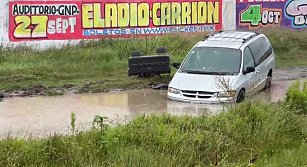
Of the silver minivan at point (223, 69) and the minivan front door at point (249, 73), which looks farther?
the minivan front door at point (249, 73)

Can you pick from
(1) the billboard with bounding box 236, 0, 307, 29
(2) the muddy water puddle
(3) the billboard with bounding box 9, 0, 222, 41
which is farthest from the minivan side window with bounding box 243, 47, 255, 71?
(1) the billboard with bounding box 236, 0, 307, 29

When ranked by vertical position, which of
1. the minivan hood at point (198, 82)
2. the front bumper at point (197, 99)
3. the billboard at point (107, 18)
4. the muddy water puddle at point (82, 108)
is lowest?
the muddy water puddle at point (82, 108)

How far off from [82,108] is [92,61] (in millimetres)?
6545

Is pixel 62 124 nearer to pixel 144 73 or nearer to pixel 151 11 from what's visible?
pixel 144 73

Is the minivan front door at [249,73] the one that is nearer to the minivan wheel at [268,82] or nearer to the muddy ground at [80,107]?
the muddy ground at [80,107]

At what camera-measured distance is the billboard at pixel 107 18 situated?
23.7m

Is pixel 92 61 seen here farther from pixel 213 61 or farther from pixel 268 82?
pixel 268 82

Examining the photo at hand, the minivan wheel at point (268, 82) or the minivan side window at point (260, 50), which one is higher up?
the minivan side window at point (260, 50)

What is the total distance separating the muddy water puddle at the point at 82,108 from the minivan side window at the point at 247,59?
93 centimetres

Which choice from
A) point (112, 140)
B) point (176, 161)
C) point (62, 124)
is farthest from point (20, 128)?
point (176, 161)

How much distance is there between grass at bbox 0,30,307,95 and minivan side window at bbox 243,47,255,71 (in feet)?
10.9

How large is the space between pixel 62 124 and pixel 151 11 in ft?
43.9

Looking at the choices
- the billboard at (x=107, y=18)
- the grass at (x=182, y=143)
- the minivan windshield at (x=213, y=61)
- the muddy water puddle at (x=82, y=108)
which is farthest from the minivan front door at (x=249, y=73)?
the billboard at (x=107, y=18)

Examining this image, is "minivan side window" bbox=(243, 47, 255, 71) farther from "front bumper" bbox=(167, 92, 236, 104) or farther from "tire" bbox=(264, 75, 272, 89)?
"front bumper" bbox=(167, 92, 236, 104)
